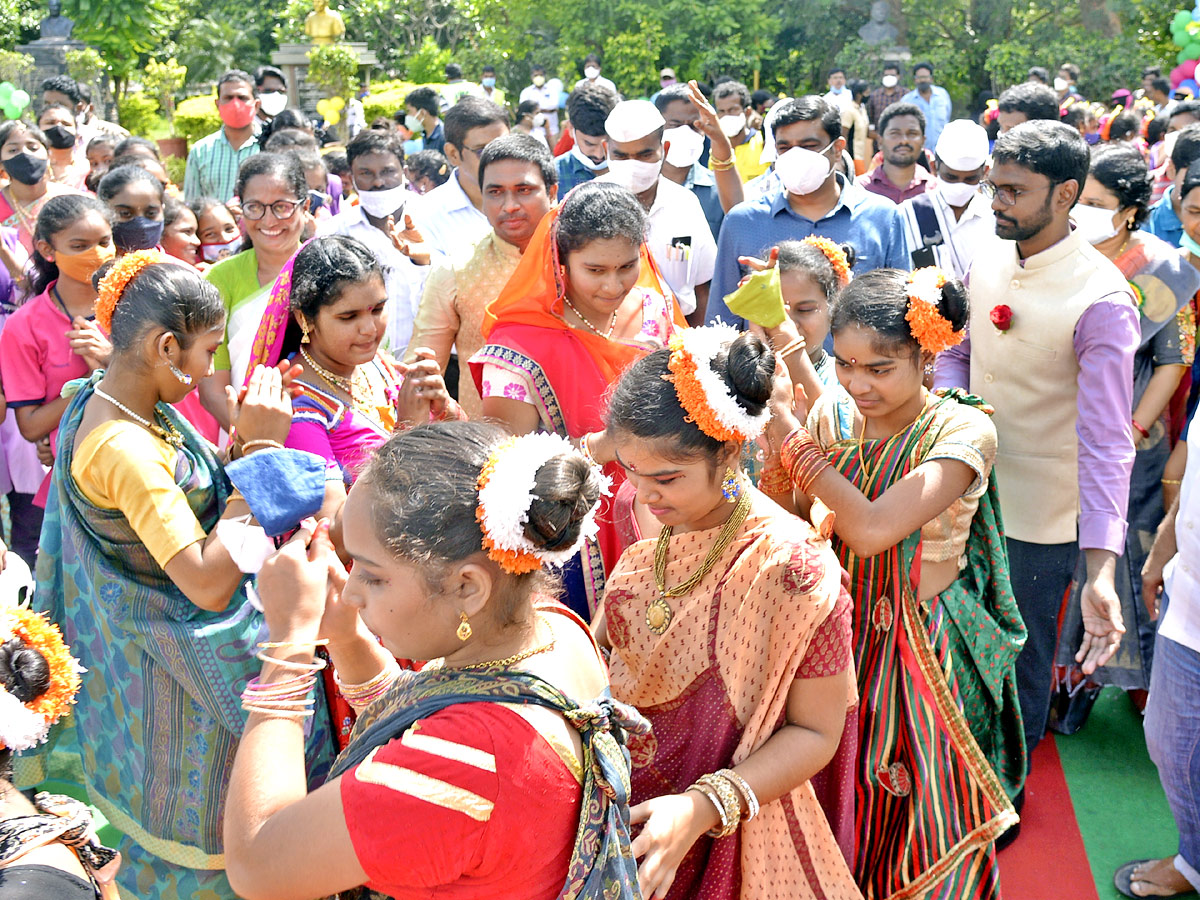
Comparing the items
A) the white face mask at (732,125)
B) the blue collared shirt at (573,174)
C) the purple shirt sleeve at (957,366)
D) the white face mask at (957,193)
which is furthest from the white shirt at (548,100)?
the purple shirt sleeve at (957,366)

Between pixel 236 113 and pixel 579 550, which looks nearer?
pixel 579 550

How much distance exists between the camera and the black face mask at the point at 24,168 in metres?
5.77

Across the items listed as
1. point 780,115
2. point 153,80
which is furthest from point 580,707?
point 153,80

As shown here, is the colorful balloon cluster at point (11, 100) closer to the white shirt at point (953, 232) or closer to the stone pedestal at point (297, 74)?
the white shirt at point (953, 232)

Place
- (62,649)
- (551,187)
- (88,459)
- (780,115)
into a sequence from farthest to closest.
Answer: (780,115), (551,187), (88,459), (62,649)

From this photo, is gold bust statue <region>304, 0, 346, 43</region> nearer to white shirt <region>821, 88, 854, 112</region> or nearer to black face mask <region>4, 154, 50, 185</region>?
white shirt <region>821, 88, 854, 112</region>

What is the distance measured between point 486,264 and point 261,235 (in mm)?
811

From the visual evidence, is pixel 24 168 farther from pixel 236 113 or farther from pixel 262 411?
pixel 262 411

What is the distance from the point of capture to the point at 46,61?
21.5 m

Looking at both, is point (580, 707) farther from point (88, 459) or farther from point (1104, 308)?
point (1104, 308)

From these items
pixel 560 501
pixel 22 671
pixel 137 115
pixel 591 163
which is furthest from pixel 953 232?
pixel 137 115

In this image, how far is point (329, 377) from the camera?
2.60 metres

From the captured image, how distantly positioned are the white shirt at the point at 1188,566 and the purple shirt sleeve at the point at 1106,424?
21cm

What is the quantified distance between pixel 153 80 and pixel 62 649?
75.7 feet
